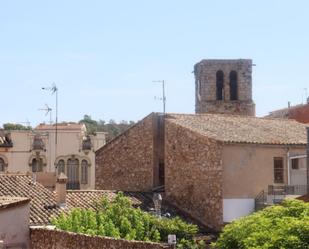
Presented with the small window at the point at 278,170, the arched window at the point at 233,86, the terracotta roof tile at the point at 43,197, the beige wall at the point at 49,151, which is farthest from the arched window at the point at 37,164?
the small window at the point at 278,170

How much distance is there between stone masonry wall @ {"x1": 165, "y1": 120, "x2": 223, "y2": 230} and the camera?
2778 centimetres

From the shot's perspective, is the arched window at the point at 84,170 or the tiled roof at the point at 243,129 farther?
the arched window at the point at 84,170

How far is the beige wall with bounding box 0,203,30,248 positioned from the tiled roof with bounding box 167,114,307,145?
9.37 m

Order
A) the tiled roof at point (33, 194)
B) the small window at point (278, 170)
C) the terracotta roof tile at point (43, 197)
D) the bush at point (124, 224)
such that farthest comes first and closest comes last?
the small window at point (278, 170), the terracotta roof tile at point (43, 197), the tiled roof at point (33, 194), the bush at point (124, 224)

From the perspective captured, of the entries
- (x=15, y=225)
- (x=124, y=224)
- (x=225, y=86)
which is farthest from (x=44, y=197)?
(x=225, y=86)

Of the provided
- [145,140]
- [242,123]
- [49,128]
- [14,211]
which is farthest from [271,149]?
[49,128]

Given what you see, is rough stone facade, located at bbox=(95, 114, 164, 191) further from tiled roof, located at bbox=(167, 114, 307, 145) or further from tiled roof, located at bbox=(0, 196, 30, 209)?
tiled roof, located at bbox=(0, 196, 30, 209)

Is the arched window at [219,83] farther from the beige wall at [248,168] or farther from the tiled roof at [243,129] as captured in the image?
the beige wall at [248,168]

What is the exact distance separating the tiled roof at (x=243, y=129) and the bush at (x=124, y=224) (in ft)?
16.8

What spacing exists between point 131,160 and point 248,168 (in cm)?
650

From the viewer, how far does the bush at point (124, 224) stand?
21797 millimetres

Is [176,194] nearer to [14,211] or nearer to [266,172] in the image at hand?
[266,172]

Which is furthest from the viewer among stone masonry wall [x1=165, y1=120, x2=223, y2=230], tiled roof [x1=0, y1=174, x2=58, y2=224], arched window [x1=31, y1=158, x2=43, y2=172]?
arched window [x1=31, y1=158, x2=43, y2=172]

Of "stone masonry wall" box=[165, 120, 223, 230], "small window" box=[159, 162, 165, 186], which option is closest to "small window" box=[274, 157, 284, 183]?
"stone masonry wall" box=[165, 120, 223, 230]
